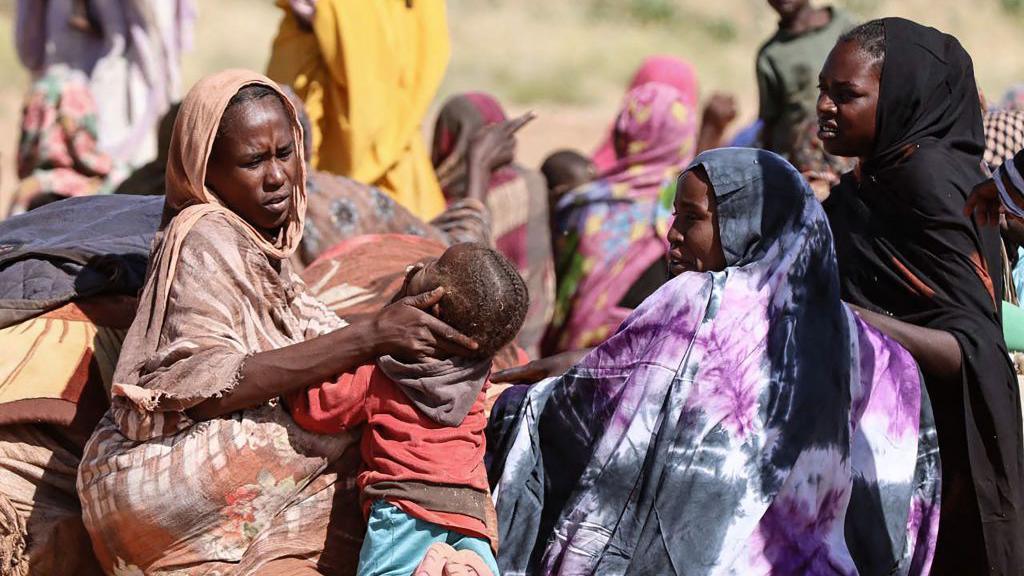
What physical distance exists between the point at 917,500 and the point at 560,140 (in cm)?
1565

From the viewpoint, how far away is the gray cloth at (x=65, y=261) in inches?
182

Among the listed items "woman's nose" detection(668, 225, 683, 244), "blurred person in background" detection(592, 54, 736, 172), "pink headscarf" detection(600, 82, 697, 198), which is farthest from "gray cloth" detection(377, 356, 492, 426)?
"blurred person in background" detection(592, 54, 736, 172)

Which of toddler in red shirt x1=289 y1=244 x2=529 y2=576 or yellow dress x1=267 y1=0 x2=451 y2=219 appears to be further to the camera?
yellow dress x1=267 y1=0 x2=451 y2=219

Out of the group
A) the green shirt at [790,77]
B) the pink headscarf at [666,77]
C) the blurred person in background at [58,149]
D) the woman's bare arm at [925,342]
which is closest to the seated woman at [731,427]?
the woman's bare arm at [925,342]

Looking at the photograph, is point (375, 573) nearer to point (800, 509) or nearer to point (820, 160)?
point (800, 509)

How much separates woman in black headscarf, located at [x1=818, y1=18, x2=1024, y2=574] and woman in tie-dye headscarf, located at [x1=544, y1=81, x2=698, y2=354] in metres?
2.91

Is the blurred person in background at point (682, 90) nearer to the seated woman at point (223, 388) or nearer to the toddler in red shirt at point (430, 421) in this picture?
the seated woman at point (223, 388)

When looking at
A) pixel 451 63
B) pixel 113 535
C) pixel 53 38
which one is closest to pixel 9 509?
pixel 113 535

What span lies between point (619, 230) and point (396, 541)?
4138 millimetres

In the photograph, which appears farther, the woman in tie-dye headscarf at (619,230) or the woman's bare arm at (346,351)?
the woman in tie-dye headscarf at (619,230)

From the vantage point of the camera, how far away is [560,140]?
1969 cm

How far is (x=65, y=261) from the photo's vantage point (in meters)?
4.73

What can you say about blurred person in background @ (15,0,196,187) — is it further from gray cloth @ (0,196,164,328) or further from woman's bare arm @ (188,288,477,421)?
woman's bare arm @ (188,288,477,421)

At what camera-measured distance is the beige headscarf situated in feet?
13.0
